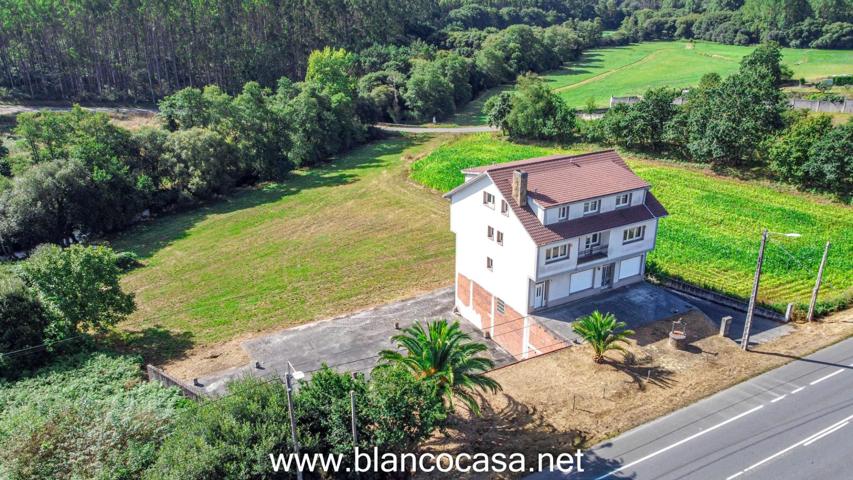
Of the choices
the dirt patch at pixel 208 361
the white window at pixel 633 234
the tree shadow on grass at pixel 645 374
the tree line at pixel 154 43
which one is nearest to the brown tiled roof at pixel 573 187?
the white window at pixel 633 234

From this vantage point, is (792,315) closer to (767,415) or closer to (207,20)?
(767,415)

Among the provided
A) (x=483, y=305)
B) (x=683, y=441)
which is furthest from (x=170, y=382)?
(x=683, y=441)

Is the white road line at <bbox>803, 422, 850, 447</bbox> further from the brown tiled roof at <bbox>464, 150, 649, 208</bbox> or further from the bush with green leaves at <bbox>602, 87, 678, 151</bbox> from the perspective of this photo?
the bush with green leaves at <bbox>602, 87, 678, 151</bbox>

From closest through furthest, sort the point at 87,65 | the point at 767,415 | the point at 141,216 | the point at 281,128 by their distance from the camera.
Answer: the point at 767,415 < the point at 141,216 < the point at 281,128 < the point at 87,65

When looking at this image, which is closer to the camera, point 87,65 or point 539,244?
point 539,244

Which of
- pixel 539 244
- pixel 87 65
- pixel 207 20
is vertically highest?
pixel 207 20

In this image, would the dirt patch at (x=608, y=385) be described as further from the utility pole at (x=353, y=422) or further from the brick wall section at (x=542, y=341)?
the utility pole at (x=353, y=422)

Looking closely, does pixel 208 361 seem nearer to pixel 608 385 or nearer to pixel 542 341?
pixel 542 341

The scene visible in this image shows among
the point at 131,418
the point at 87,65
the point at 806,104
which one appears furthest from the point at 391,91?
the point at 131,418
